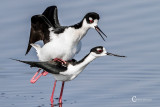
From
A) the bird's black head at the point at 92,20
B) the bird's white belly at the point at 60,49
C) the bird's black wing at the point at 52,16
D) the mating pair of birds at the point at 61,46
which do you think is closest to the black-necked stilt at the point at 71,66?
the mating pair of birds at the point at 61,46

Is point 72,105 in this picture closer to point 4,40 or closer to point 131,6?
point 4,40

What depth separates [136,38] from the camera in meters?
18.5

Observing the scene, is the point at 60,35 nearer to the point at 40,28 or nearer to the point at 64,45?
the point at 64,45

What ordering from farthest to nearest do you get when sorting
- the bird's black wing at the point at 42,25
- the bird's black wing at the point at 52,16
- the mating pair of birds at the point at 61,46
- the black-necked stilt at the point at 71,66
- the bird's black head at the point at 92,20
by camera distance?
the bird's black wing at the point at 52,16
the bird's black wing at the point at 42,25
the bird's black head at the point at 92,20
the mating pair of birds at the point at 61,46
the black-necked stilt at the point at 71,66

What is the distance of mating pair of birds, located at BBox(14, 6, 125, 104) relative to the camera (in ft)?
48.6

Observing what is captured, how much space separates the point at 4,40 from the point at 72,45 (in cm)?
345

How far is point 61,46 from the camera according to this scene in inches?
612

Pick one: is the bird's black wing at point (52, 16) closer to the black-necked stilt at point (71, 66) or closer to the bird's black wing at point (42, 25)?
the bird's black wing at point (42, 25)

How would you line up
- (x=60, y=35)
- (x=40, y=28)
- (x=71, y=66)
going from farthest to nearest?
(x=40, y=28) < (x=60, y=35) < (x=71, y=66)

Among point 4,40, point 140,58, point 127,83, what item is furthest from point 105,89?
point 4,40

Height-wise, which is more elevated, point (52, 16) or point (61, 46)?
point (52, 16)

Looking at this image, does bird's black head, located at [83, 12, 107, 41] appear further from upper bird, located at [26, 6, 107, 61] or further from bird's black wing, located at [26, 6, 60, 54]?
bird's black wing, located at [26, 6, 60, 54]

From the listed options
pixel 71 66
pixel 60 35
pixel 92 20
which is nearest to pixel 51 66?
pixel 71 66

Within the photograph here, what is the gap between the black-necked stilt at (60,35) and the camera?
51.1 feet
